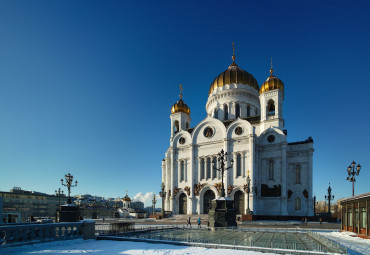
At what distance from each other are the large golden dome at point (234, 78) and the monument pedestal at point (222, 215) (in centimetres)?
3005

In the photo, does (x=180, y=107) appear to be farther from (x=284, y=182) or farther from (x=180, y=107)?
(x=284, y=182)

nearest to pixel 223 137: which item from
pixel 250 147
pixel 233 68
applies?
pixel 250 147

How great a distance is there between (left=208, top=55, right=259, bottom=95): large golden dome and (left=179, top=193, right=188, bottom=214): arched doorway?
1799 cm

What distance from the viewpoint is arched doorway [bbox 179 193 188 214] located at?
130 ft

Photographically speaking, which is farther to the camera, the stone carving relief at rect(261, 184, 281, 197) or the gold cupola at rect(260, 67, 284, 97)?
the gold cupola at rect(260, 67, 284, 97)

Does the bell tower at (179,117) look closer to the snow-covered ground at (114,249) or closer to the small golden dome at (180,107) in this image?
the small golden dome at (180,107)

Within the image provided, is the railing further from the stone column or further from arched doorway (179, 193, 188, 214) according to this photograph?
arched doorway (179, 193, 188, 214)

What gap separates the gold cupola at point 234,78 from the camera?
44625 millimetres

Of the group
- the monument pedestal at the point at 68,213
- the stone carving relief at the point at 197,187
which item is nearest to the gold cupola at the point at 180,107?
the stone carving relief at the point at 197,187

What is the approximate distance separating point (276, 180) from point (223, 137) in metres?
8.68

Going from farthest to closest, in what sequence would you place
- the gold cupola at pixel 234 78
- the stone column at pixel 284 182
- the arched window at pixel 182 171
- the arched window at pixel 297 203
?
the gold cupola at pixel 234 78, the arched window at pixel 182 171, the arched window at pixel 297 203, the stone column at pixel 284 182

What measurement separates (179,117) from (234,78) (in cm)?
1066

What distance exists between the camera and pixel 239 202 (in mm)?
35438

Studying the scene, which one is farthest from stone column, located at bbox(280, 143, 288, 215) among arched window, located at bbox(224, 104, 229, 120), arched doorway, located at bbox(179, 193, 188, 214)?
arched doorway, located at bbox(179, 193, 188, 214)
